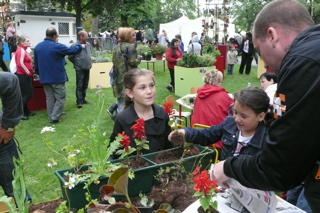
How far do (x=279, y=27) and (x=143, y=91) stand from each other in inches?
60.2

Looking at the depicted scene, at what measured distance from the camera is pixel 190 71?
888cm

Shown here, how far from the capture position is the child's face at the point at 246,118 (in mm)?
2582

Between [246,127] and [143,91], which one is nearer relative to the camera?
[246,127]

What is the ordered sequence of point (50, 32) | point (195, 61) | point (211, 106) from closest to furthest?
1. point (211, 106)
2. point (50, 32)
3. point (195, 61)

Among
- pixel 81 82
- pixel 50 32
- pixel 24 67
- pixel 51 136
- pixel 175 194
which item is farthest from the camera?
pixel 81 82

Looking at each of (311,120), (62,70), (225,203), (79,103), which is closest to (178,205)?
(225,203)

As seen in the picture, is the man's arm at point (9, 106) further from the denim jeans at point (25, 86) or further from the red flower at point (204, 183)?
the denim jeans at point (25, 86)

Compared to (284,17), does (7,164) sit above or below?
below

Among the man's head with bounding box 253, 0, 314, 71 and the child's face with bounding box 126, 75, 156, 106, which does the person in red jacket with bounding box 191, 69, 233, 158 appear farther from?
the man's head with bounding box 253, 0, 314, 71

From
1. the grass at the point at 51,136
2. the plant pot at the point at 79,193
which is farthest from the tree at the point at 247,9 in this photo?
the plant pot at the point at 79,193

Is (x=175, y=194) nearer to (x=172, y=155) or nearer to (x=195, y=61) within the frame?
(x=172, y=155)

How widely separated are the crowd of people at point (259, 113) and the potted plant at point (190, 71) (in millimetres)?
3072

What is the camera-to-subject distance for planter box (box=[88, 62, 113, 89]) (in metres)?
10.4

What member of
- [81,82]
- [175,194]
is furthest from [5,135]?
[81,82]
